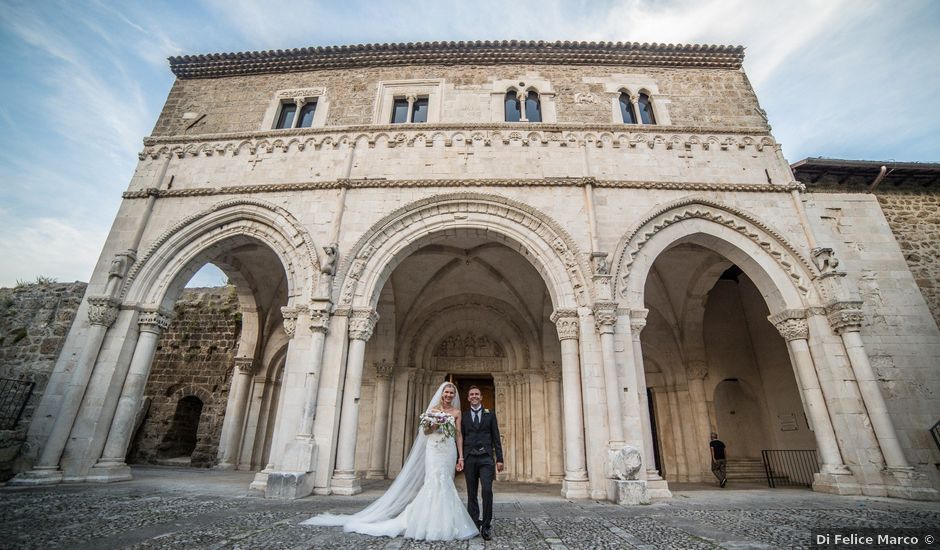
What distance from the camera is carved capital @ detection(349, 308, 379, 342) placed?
7.59 metres

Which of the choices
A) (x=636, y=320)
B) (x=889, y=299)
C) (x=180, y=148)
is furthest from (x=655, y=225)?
(x=180, y=148)

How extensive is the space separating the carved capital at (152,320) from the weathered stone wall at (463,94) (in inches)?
202

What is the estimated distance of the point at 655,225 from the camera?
835 centimetres

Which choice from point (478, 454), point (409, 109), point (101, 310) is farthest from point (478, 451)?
point (409, 109)

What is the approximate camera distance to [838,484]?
6648mm

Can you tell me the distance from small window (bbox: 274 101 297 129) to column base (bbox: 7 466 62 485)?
339 inches

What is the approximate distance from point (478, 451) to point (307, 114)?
34.5ft

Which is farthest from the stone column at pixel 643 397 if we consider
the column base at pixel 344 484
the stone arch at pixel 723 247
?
the column base at pixel 344 484

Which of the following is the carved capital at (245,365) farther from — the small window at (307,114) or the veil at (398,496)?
the veil at (398,496)

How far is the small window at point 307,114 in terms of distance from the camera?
10820 mm

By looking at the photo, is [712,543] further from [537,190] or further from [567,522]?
[537,190]

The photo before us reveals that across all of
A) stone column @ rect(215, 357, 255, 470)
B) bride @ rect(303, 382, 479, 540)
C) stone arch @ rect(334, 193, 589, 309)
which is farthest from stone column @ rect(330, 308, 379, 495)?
stone column @ rect(215, 357, 255, 470)

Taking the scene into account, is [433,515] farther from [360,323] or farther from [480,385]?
[480,385]

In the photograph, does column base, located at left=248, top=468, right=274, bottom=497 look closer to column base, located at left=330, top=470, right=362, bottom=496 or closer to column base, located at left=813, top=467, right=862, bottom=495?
column base, located at left=330, top=470, right=362, bottom=496
